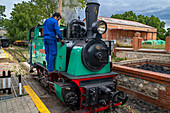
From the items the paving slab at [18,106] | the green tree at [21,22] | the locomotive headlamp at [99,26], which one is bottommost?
the paving slab at [18,106]

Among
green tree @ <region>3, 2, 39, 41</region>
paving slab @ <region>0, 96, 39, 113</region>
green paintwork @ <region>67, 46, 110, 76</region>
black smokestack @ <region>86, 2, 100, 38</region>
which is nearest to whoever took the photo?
paving slab @ <region>0, 96, 39, 113</region>

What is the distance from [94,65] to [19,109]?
2.31 meters

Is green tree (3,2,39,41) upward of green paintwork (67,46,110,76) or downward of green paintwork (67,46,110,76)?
upward

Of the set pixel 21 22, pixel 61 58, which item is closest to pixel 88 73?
pixel 61 58

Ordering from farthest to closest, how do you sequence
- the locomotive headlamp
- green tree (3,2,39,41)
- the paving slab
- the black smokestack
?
green tree (3,2,39,41), the black smokestack, the locomotive headlamp, the paving slab

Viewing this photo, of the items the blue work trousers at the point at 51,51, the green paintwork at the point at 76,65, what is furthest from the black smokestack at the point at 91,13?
the blue work trousers at the point at 51,51

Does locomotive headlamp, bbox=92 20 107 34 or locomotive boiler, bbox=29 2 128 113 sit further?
locomotive headlamp, bbox=92 20 107 34

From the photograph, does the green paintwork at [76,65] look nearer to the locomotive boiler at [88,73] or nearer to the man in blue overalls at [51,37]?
the locomotive boiler at [88,73]

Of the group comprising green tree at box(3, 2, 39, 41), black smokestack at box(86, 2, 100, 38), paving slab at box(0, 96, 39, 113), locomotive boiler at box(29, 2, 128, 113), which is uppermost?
green tree at box(3, 2, 39, 41)

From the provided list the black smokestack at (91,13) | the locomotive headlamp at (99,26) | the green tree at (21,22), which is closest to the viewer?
the locomotive headlamp at (99,26)

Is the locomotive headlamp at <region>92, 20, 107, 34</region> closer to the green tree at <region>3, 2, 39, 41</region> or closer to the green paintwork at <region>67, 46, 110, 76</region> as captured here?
the green paintwork at <region>67, 46, 110, 76</region>

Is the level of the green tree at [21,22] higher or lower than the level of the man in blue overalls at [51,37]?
higher

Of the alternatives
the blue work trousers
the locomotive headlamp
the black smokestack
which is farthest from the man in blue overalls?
the locomotive headlamp

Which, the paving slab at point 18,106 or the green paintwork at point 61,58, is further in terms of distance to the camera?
the green paintwork at point 61,58
